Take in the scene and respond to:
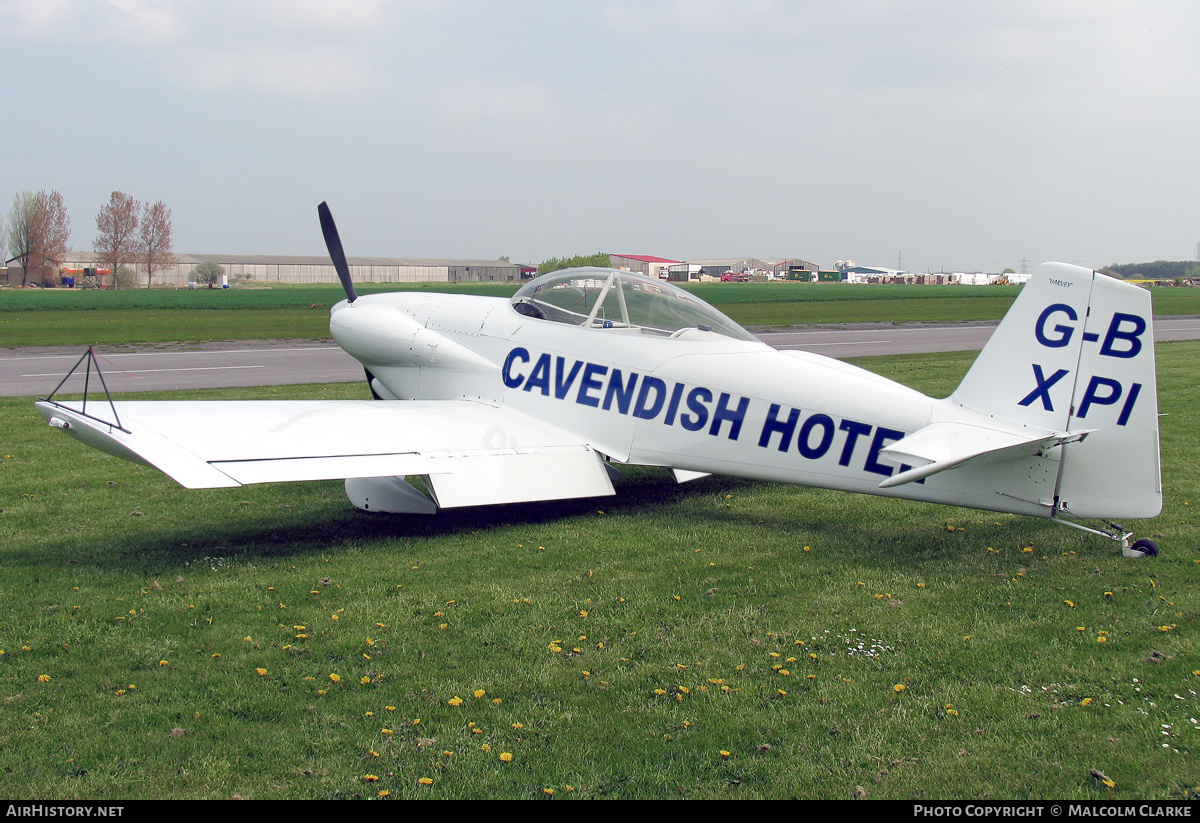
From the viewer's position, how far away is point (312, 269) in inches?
4968

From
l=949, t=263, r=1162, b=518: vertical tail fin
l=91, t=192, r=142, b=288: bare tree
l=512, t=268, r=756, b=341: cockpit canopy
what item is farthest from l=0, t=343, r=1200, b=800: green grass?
l=91, t=192, r=142, b=288: bare tree

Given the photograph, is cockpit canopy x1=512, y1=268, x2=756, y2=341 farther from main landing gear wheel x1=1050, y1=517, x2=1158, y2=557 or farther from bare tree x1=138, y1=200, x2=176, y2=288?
bare tree x1=138, y1=200, x2=176, y2=288

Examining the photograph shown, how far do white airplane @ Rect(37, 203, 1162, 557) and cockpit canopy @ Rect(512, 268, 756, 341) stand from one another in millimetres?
21

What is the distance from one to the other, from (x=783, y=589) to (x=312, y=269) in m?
129

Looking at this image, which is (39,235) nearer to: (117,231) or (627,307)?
(117,231)

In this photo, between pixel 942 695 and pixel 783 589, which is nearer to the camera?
pixel 942 695

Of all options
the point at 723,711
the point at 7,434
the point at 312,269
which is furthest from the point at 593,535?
the point at 312,269

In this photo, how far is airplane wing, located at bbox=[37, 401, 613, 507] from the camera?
253 inches

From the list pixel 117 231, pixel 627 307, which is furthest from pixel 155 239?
pixel 627 307

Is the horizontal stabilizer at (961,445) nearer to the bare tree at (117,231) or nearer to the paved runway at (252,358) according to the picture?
the paved runway at (252,358)

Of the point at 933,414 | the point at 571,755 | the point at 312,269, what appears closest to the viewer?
the point at 571,755

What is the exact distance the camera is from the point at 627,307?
8312 mm
